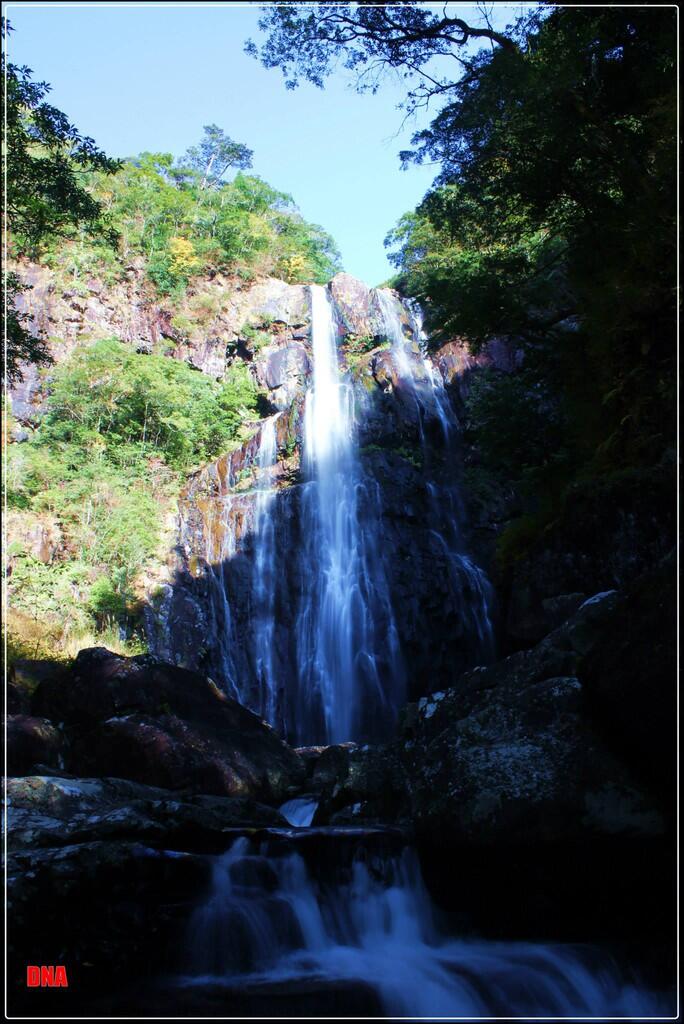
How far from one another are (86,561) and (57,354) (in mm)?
A: 9223

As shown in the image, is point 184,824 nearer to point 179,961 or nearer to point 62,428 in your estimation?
point 179,961

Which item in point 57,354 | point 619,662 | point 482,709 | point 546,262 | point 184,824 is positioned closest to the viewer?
point 619,662

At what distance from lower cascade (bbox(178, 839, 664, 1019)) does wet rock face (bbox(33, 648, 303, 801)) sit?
364 cm

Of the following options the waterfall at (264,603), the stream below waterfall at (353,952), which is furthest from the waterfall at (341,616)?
the stream below waterfall at (353,952)

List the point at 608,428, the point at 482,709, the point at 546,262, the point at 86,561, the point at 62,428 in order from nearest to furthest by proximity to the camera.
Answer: the point at 482,709 < the point at 608,428 < the point at 546,262 < the point at 86,561 < the point at 62,428

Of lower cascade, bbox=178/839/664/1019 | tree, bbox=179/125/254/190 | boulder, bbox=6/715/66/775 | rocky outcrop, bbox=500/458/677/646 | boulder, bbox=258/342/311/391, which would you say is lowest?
lower cascade, bbox=178/839/664/1019

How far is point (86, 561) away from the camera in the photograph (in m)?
17.8

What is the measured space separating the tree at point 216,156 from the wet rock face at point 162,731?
110 feet

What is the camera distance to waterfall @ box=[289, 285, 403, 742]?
14953mm

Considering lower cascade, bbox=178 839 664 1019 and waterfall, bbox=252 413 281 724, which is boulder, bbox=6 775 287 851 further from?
waterfall, bbox=252 413 281 724

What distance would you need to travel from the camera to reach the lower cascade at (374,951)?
3.97 meters

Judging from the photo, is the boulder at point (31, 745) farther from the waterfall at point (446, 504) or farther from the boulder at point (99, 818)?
the waterfall at point (446, 504)

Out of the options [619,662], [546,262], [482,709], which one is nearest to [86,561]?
[546,262]

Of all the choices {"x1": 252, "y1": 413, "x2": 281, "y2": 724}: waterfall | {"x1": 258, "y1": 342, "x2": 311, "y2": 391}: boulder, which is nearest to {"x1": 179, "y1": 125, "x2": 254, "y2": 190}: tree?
{"x1": 258, "y1": 342, "x2": 311, "y2": 391}: boulder
